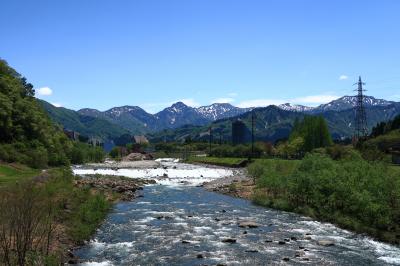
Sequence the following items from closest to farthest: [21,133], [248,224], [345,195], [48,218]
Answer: [48,218] < [248,224] < [345,195] < [21,133]

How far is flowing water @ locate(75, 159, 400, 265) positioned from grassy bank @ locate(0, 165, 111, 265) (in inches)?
65.8

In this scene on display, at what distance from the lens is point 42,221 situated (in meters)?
24.7

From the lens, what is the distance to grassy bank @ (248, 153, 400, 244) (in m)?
37.9

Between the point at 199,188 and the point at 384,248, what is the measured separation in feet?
161

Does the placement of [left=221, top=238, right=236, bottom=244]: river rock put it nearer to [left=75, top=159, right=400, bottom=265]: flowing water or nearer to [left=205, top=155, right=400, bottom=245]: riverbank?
[left=75, top=159, right=400, bottom=265]: flowing water

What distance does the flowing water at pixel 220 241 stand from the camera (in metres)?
29.0

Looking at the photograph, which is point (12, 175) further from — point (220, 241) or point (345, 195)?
point (345, 195)

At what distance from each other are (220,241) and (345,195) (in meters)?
15.8

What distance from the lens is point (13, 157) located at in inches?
3115

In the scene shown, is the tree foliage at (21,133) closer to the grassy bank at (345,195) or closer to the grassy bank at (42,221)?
the grassy bank at (42,221)

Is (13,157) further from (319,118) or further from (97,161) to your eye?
(97,161)

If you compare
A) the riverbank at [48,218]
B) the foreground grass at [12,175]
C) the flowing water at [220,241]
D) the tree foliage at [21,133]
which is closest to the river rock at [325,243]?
the flowing water at [220,241]

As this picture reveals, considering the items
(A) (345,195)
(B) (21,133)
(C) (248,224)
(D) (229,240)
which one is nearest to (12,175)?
(C) (248,224)

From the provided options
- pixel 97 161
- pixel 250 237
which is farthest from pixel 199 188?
pixel 97 161
